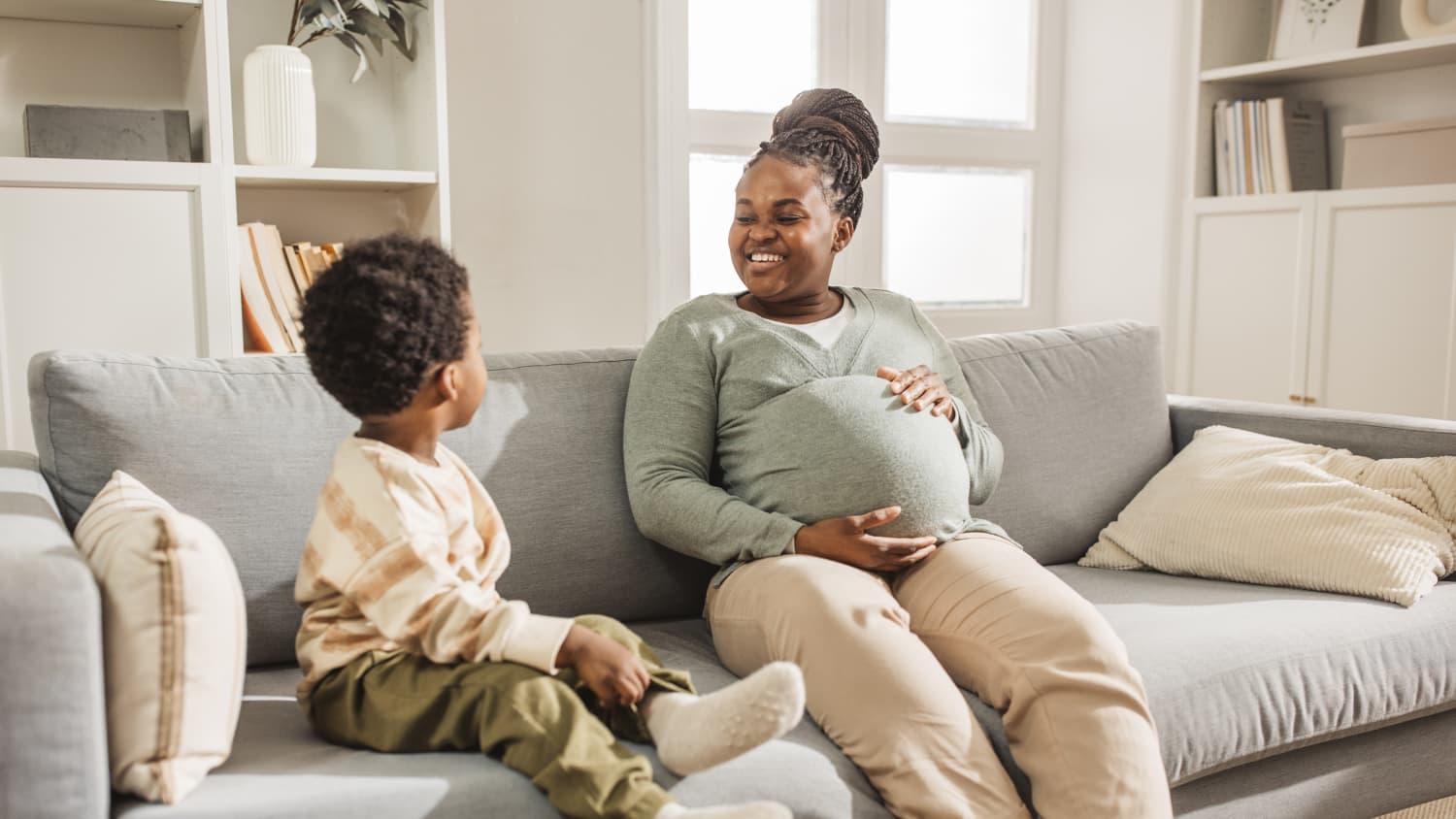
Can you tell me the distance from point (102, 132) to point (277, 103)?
0.30 m

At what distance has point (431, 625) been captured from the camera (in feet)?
3.82

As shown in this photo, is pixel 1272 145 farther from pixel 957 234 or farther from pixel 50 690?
pixel 50 690

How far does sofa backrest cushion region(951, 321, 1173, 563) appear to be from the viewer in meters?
2.00

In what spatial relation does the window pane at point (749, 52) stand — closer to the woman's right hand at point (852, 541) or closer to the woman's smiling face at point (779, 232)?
the woman's smiling face at point (779, 232)

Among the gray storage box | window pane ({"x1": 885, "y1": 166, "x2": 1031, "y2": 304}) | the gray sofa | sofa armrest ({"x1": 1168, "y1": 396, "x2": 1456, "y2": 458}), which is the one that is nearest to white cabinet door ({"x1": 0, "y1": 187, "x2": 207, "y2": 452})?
the gray storage box

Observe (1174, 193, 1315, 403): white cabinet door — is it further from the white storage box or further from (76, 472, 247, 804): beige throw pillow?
(76, 472, 247, 804): beige throw pillow

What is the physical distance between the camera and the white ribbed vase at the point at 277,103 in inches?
91.2

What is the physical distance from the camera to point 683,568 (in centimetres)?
175

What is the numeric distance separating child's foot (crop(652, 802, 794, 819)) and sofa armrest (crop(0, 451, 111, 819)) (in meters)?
0.48

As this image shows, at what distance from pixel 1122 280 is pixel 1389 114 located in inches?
31.8

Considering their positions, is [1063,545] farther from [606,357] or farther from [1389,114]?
[1389,114]

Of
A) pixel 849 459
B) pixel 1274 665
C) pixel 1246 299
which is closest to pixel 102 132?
pixel 849 459

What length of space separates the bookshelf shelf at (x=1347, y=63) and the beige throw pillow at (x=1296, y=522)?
126cm

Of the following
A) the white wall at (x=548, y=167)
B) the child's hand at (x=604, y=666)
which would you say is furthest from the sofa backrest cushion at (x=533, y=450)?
the white wall at (x=548, y=167)
